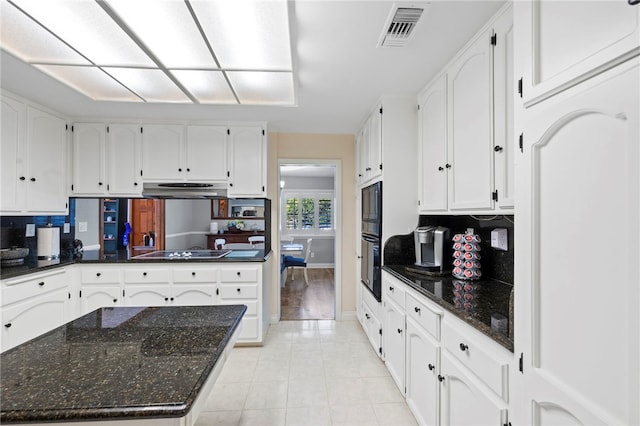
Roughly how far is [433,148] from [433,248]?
76 centimetres

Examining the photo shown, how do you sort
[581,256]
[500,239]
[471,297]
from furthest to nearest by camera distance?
[500,239], [471,297], [581,256]

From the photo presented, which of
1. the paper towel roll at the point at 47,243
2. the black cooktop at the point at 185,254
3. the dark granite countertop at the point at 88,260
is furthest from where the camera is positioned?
the black cooktop at the point at 185,254

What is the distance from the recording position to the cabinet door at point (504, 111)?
1.48 meters

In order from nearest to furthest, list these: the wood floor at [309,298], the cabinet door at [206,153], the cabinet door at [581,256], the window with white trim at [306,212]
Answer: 1. the cabinet door at [581,256]
2. the cabinet door at [206,153]
3. the wood floor at [309,298]
4. the window with white trim at [306,212]

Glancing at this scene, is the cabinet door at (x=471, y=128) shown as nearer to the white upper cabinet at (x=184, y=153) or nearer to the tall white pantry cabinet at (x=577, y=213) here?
the tall white pantry cabinet at (x=577, y=213)

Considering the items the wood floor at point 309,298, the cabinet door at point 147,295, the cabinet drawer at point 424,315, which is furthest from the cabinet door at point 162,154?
the cabinet drawer at point 424,315

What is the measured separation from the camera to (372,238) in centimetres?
290

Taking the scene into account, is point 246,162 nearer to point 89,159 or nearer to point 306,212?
point 89,159

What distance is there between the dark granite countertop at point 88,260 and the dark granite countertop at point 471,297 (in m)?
1.63

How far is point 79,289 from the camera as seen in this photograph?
295cm

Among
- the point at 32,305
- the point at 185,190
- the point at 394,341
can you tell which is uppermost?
the point at 185,190

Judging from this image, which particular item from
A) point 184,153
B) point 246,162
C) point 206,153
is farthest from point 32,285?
point 246,162

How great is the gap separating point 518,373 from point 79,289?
3585mm

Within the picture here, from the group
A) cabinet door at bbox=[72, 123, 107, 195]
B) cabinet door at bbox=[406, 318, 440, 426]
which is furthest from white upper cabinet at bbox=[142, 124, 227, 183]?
cabinet door at bbox=[406, 318, 440, 426]
